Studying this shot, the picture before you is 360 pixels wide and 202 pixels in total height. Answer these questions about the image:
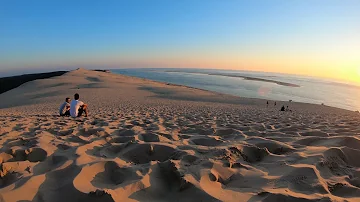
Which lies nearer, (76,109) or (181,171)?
(181,171)

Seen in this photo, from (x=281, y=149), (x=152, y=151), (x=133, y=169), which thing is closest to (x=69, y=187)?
(x=133, y=169)

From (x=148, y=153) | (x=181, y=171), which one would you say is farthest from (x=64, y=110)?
(x=181, y=171)

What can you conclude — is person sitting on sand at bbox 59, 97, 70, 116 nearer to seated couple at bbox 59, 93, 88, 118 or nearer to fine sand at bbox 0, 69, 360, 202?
seated couple at bbox 59, 93, 88, 118

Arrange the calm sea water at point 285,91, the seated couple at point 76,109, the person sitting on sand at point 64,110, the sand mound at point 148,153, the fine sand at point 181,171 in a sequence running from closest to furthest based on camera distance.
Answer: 1. the fine sand at point 181,171
2. the sand mound at point 148,153
3. the seated couple at point 76,109
4. the person sitting on sand at point 64,110
5. the calm sea water at point 285,91

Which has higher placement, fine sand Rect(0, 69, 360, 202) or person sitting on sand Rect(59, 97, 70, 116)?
fine sand Rect(0, 69, 360, 202)

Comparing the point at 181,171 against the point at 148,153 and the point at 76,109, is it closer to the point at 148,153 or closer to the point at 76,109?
the point at 148,153

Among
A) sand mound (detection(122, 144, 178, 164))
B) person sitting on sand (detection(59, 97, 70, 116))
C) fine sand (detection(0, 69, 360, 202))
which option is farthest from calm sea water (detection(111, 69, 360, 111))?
sand mound (detection(122, 144, 178, 164))

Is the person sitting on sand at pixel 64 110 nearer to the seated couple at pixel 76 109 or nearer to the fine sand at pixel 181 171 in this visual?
the seated couple at pixel 76 109

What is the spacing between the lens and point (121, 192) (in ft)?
7.55

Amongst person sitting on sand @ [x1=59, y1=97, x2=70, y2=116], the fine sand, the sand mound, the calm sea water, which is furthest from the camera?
the calm sea water

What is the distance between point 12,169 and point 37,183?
→ 620 mm

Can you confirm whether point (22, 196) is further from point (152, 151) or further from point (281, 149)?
point (281, 149)

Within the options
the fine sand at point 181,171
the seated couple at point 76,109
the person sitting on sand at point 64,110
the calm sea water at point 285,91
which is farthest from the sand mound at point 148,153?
the calm sea water at point 285,91

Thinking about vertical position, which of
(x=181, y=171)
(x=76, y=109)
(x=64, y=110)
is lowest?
(x=64, y=110)
